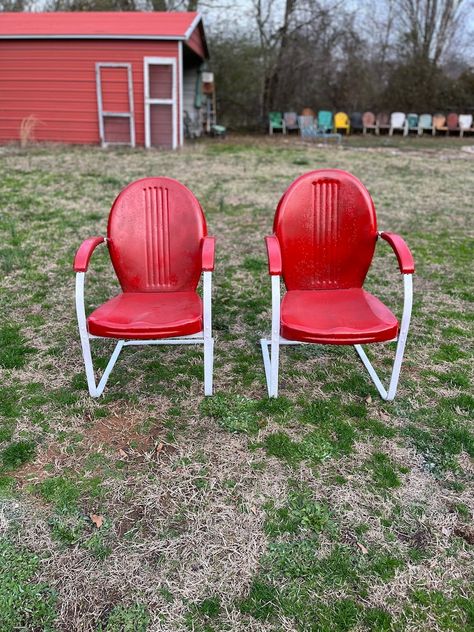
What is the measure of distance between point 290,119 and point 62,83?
7.47m

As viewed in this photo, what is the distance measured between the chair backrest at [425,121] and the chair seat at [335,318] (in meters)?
15.5

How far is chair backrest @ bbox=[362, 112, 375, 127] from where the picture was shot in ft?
52.3

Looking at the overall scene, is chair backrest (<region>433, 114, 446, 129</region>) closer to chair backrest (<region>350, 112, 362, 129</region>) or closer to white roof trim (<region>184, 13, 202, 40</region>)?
chair backrest (<region>350, 112, 362, 129</region>)

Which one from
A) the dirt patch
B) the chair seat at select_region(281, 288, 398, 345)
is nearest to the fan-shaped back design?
the chair seat at select_region(281, 288, 398, 345)

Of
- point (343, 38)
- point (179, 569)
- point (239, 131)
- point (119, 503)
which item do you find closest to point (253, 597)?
point (179, 569)

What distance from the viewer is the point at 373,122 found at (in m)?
16.2

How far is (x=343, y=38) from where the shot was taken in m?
16.7

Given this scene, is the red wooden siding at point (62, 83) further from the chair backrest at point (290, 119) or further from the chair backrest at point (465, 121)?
the chair backrest at point (465, 121)

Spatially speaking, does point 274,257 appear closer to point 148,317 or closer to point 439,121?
point 148,317

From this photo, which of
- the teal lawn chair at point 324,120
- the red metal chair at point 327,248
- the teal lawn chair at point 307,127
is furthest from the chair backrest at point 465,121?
the red metal chair at point 327,248

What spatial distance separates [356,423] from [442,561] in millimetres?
760

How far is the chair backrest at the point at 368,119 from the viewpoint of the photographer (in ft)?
52.3

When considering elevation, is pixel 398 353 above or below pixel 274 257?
below

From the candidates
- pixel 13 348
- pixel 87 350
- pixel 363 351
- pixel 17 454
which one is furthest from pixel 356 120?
pixel 17 454
